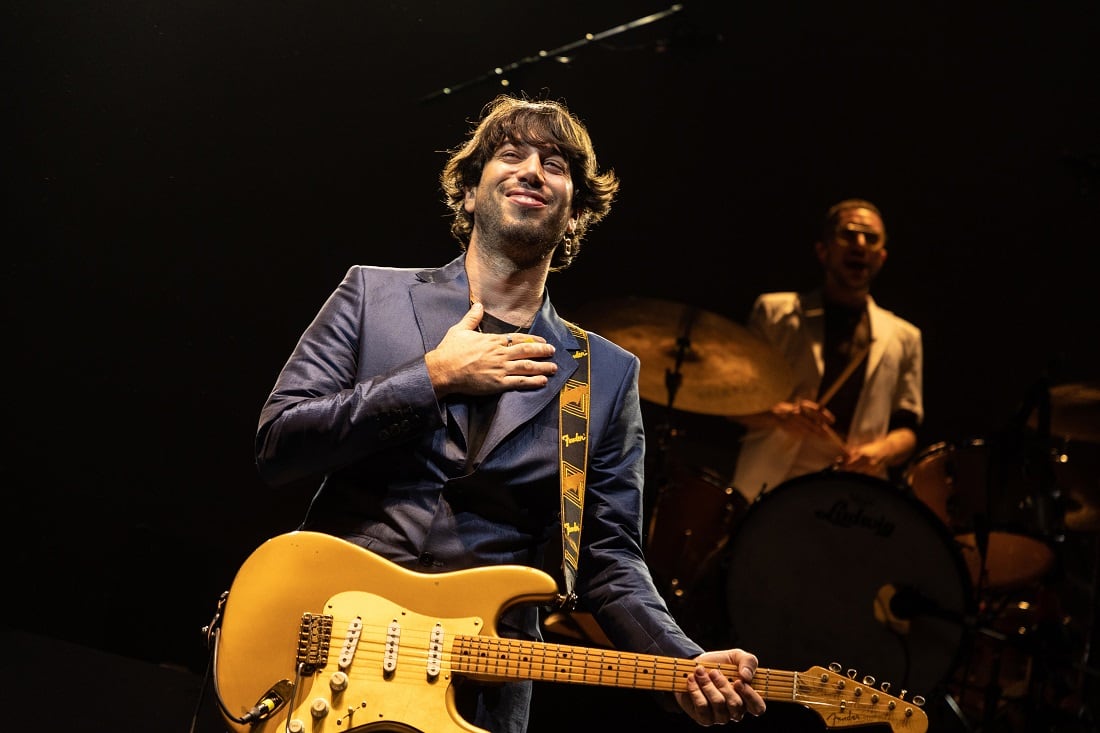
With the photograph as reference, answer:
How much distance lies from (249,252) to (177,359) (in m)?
0.50

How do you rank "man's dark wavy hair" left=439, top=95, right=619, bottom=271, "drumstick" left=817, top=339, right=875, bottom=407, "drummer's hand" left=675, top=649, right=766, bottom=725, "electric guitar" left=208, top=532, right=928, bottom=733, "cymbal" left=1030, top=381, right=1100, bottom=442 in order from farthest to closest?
"drumstick" left=817, top=339, right=875, bottom=407
"cymbal" left=1030, top=381, right=1100, bottom=442
"man's dark wavy hair" left=439, top=95, right=619, bottom=271
"drummer's hand" left=675, top=649, right=766, bottom=725
"electric guitar" left=208, top=532, right=928, bottom=733

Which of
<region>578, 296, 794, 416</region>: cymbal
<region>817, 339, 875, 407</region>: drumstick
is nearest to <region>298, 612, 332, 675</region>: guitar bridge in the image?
<region>578, 296, 794, 416</region>: cymbal

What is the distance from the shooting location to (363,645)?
2197mm

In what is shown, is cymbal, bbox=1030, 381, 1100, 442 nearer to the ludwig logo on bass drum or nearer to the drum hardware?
the drum hardware

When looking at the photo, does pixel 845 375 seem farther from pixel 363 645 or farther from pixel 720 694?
pixel 363 645

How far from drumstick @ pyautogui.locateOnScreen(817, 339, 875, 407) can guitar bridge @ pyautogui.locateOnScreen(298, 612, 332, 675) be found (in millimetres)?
4005

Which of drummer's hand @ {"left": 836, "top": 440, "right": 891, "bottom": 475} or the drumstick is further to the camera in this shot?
the drumstick

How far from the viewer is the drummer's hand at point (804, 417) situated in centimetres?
528

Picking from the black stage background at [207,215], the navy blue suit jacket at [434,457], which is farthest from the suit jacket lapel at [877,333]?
the navy blue suit jacket at [434,457]

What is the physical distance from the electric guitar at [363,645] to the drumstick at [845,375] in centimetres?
354

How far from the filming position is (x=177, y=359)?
157 inches

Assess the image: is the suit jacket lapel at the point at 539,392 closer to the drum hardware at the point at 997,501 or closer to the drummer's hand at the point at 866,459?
the drum hardware at the point at 997,501

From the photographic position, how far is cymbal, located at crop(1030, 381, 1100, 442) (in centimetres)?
545

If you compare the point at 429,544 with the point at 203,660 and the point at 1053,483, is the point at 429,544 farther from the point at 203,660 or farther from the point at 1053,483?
the point at 1053,483
